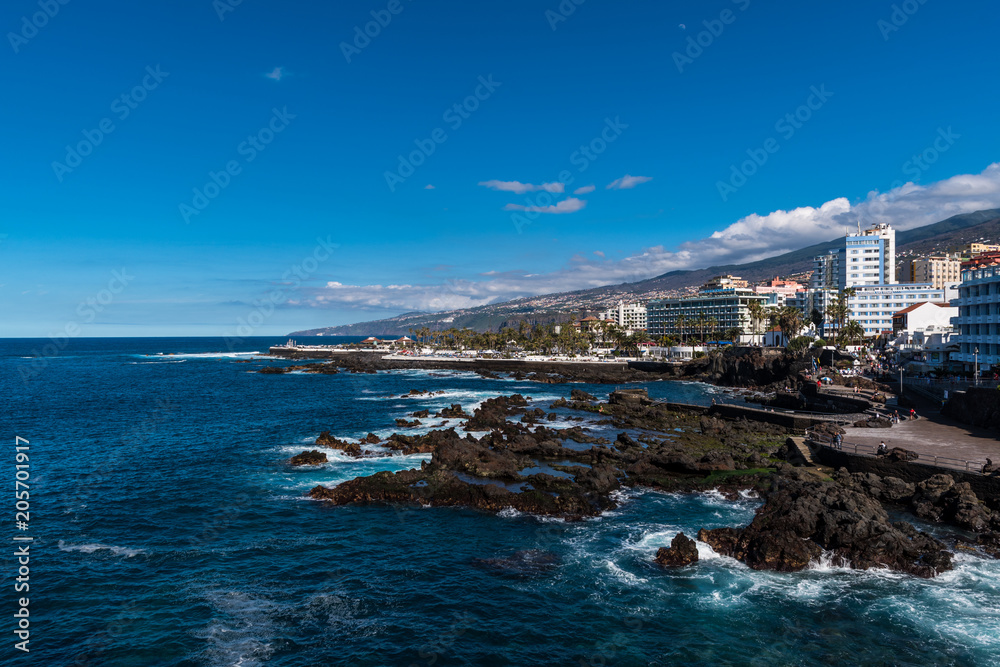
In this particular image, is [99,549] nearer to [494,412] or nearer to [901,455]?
[494,412]

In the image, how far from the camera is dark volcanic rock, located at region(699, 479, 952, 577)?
24.6 m

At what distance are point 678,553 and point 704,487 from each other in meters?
13.1

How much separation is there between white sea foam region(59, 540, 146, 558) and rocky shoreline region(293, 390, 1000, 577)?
10405 millimetres

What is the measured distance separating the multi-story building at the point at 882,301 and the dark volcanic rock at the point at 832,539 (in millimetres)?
130242

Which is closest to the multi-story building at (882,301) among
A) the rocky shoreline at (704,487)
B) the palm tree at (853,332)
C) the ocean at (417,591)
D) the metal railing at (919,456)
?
the palm tree at (853,332)

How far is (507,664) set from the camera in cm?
1833

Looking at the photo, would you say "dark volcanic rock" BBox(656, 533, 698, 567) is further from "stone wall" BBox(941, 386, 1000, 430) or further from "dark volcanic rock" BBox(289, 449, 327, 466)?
"stone wall" BBox(941, 386, 1000, 430)

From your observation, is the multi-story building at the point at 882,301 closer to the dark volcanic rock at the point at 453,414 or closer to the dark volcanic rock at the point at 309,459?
the dark volcanic rock at the point at 453,414

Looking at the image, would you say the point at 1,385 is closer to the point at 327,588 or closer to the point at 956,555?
the point at 327,588

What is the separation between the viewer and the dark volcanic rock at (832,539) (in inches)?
967

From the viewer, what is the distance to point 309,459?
143ft

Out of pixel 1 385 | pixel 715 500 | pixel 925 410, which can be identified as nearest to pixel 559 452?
pixel 715 500

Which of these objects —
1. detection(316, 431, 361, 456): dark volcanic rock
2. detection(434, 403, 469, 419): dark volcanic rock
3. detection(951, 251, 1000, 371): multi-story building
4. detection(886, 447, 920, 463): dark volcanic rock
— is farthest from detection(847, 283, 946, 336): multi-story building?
detection(316, 431, 361, 456): dark volcanic rock

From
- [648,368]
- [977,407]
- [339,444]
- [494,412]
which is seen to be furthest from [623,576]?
[648,368]
